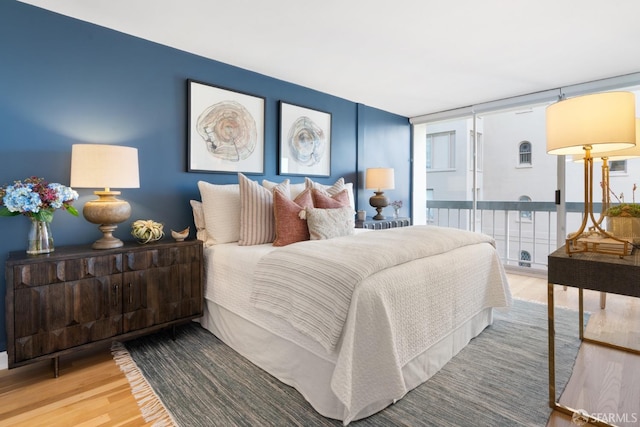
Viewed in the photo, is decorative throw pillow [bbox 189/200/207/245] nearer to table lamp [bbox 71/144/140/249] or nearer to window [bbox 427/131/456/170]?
table lamp [bbox 71/144/140/249]

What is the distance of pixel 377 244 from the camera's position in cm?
202

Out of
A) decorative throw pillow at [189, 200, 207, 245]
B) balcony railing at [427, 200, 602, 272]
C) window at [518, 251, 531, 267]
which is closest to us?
decorative throw pillow at [189, 200, 207, 245]

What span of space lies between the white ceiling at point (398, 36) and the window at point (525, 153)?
129cm

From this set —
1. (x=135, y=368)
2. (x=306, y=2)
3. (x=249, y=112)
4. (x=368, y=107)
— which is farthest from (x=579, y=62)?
(x=135, y=368)

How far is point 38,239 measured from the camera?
198 cm

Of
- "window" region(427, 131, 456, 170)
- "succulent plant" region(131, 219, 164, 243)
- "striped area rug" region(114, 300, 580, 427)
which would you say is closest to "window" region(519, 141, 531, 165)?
"window" region(427, 131, 456, 170)

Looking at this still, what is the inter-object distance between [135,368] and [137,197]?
1.29 metres

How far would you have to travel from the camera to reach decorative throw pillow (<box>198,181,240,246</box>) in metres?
2.70

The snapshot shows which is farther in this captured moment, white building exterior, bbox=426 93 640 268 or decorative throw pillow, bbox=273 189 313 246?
white building exterior, bbox=426 93 640 268

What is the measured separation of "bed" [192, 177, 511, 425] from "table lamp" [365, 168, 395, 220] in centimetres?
177

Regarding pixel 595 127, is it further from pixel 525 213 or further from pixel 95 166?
pixel 525 213

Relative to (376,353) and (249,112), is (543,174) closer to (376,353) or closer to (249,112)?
(249,112)

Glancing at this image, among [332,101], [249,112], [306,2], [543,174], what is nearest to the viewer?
[306,2]

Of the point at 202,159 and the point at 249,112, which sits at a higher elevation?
the point at 249,112
